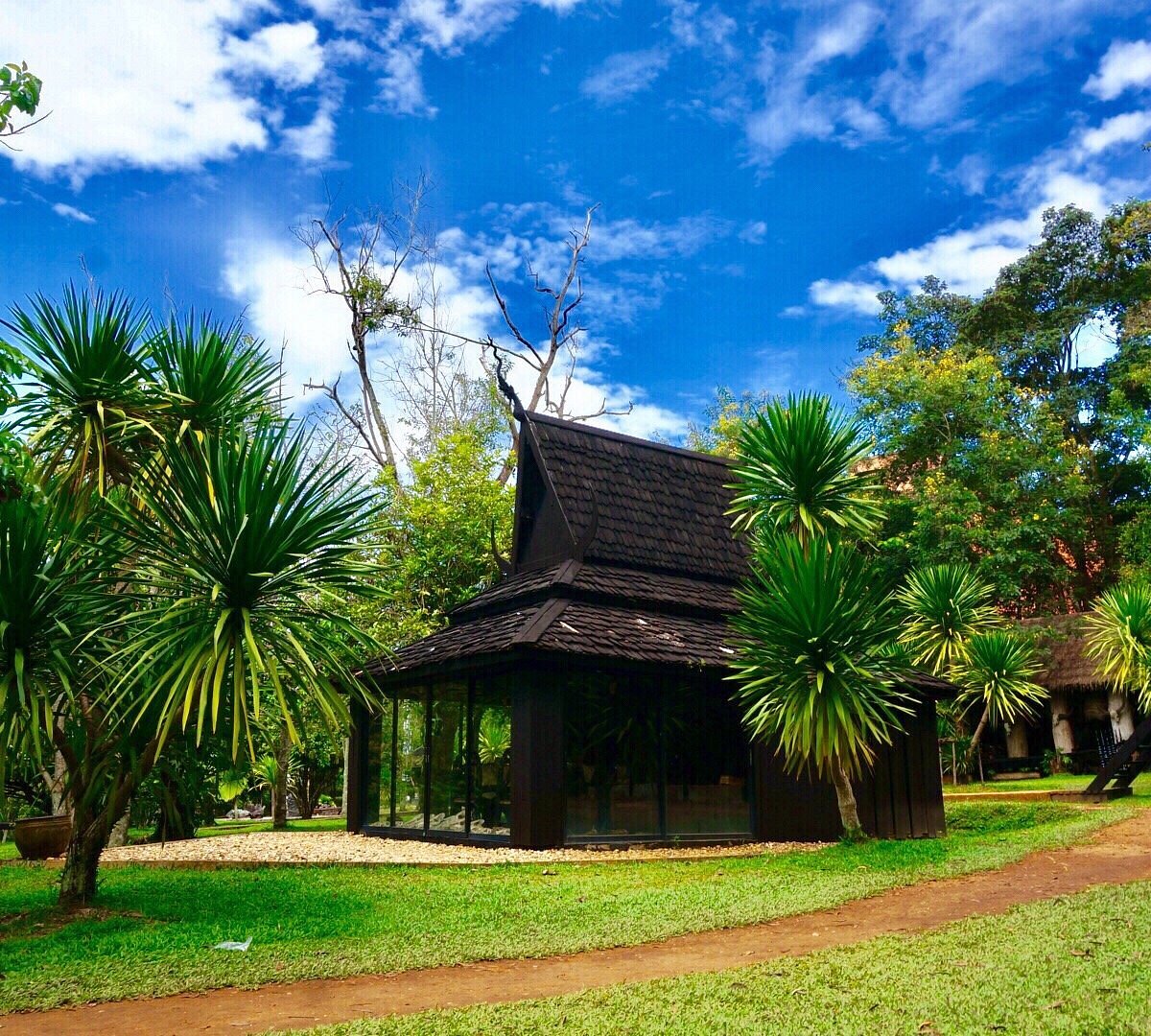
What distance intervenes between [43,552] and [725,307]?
3011 centimetres

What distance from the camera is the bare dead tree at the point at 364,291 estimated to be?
2923 centimetres

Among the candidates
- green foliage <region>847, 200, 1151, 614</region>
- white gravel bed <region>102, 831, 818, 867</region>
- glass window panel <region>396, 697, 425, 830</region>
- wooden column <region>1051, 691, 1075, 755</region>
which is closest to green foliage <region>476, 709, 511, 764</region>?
white gravel bed <region>102, 831, 818, 867</region>

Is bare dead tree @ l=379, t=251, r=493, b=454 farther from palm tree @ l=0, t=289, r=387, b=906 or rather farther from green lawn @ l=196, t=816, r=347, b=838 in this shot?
palm tree @ l=0, t=289, r=387, b=906

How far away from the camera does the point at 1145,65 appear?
2492 centimetres

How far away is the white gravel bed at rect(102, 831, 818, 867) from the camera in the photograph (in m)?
11.2

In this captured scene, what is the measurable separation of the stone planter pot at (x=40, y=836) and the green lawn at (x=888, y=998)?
945 centimetres

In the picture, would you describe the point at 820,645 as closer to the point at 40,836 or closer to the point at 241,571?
the point at 241,571

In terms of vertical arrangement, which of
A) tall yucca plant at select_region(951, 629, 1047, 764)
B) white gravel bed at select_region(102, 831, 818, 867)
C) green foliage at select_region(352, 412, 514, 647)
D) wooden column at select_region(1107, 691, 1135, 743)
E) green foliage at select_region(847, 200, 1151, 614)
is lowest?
white gravel bed at select_region(102, 831, 818, 867)

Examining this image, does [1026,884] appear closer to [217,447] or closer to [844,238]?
[217,447]

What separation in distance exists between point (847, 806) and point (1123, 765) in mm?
8540

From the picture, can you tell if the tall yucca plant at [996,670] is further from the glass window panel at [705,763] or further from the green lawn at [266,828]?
the green lawn at [266,828]

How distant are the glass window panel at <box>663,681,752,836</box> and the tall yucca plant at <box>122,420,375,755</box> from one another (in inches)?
237

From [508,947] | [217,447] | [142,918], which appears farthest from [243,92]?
[508,947]

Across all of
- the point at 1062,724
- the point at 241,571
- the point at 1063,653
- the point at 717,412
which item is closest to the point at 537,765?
the point at 241,571
